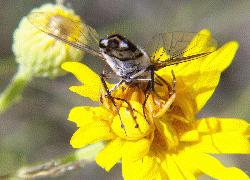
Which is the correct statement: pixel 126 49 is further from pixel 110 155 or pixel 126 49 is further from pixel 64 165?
pixel 64 165

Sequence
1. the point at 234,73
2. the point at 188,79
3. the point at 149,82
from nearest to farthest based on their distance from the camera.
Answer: the point at 149,82, the point at 188,79, the point at 234,73

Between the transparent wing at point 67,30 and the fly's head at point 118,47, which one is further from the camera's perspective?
the transparent wing at point 67,30

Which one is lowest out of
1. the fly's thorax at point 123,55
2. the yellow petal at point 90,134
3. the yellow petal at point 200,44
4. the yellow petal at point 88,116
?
the yellow petal at point 90,134

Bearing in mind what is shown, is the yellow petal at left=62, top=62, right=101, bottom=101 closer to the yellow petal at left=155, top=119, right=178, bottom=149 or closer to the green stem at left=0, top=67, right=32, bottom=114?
the yellow petal at left=155, top=119, right=178, bottom=149

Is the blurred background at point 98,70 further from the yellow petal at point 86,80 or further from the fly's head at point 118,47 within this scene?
the fly's head at point 118,47

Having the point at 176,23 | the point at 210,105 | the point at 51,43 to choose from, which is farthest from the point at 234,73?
the point at 51,43

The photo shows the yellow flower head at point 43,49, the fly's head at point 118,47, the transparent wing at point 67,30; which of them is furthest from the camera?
the yellow flower head at point 43,49

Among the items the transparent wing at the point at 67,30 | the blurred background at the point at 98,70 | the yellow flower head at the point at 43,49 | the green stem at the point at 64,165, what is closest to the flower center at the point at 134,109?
the transparent wing at the point at 67,30

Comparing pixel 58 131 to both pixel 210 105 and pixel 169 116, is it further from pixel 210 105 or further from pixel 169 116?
pixel 169 116
